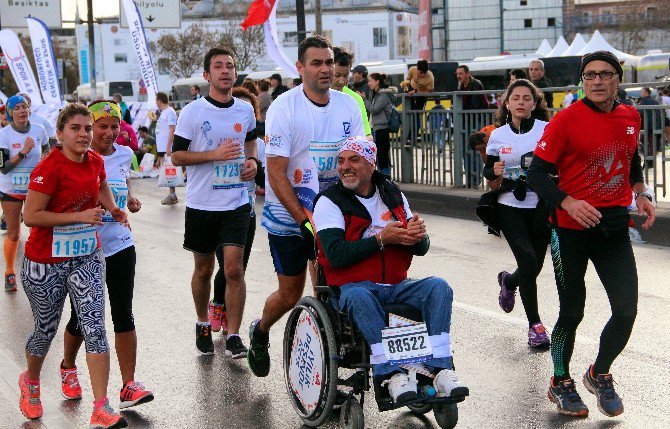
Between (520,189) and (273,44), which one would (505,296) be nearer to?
(520,189)

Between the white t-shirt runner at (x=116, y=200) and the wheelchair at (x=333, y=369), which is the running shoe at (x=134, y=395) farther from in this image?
the wheelchair at (x=333, y=369)

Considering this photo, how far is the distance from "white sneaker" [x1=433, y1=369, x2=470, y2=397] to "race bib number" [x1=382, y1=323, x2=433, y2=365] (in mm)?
109

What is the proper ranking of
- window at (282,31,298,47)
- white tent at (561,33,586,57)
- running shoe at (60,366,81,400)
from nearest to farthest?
running shoe at (60,366,81,400) < white tent at (561,33,586,57) < window at (282,31,298,47)

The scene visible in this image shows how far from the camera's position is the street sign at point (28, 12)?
41.9m

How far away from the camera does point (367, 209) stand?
233 inches

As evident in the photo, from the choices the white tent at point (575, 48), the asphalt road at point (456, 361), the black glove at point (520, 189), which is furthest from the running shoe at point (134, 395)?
the white tent at point (575, 48)

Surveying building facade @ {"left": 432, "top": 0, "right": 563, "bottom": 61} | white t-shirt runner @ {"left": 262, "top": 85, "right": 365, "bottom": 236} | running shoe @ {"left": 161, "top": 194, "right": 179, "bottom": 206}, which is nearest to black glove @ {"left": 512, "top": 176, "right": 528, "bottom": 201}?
white t-shirt runner @ {"left": 262, "top": 85, "right": 365, "bottom": 236}

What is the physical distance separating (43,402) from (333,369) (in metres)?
2.17

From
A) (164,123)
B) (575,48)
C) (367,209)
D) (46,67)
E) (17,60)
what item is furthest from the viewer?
(575,48)

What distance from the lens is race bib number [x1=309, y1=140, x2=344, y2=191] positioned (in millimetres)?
6625

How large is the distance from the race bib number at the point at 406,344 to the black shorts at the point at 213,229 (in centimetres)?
262

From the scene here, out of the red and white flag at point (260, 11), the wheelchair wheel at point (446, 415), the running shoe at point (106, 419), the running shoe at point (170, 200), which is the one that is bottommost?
the running shoe at point (170, 200)

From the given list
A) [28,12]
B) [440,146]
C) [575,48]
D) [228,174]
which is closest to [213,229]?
[228,174]

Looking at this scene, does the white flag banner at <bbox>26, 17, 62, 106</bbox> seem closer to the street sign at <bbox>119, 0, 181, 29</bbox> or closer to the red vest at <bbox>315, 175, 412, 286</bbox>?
the street sign at <bbox>119, 0, 181, 29</bbox>
